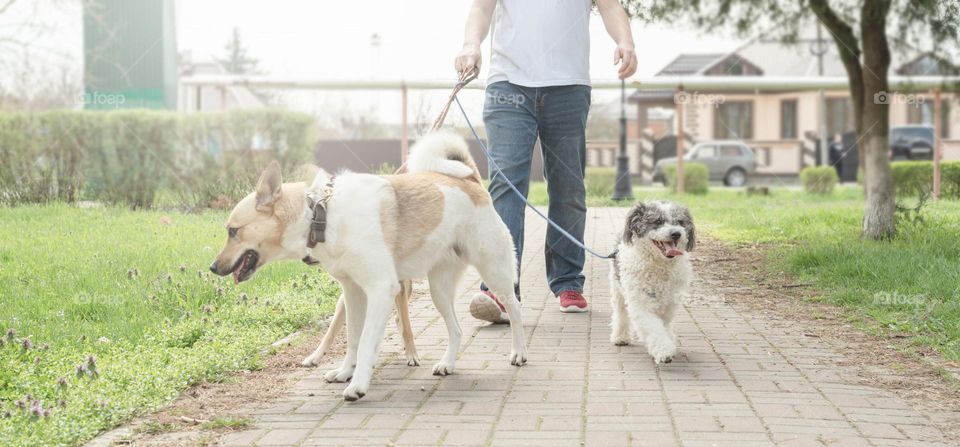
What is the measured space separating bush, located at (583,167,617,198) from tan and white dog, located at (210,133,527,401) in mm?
15651

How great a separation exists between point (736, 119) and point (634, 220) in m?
32.3

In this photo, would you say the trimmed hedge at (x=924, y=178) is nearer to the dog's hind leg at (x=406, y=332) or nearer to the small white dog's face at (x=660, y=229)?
the small white dog's face at (x=660, y=229)

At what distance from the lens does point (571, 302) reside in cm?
651

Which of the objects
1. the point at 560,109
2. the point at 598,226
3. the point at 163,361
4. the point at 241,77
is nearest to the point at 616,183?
the point at 598,226

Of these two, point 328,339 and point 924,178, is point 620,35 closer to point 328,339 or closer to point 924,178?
point 328,339

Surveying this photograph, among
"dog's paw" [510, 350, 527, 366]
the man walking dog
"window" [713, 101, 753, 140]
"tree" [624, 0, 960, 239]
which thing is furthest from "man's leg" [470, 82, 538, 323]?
"window" [713, 101, 753, 140]

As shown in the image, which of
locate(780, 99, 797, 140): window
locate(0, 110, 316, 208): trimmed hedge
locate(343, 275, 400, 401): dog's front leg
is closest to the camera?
locate(343, 275, 400, 401): dog's front leg

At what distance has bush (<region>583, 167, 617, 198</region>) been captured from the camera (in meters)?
20.4

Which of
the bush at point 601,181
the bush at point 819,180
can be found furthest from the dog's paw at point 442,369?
the bush at point 819,180

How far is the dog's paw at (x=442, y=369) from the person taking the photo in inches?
184

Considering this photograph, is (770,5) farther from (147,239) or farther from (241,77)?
(241,77)

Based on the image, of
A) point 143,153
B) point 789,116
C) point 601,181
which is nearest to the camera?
point 143,153

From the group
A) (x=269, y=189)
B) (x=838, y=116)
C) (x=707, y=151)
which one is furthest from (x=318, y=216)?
(x=838, y=116)

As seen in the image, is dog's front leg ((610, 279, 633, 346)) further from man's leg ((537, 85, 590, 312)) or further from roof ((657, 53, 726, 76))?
roof ((657, 53, 726, 76))
